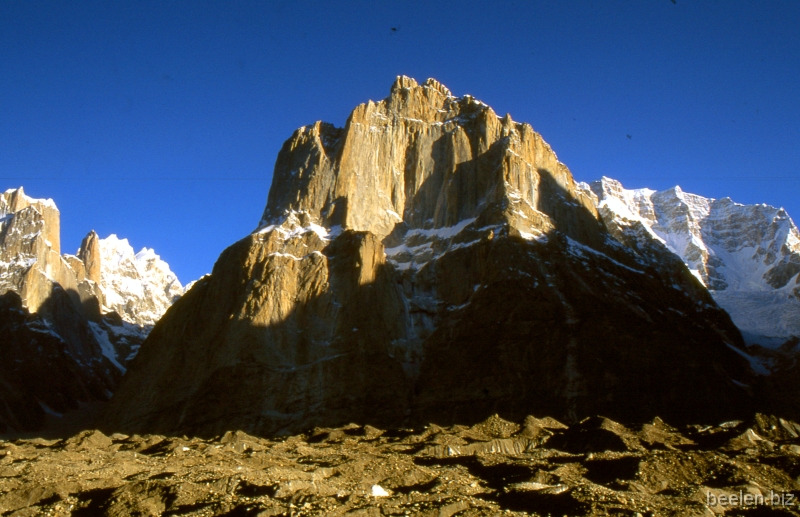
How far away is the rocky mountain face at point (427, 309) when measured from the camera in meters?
83.4

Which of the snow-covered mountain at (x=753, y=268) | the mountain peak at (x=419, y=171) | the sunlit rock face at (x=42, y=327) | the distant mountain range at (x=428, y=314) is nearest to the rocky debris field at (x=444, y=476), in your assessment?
the distant mountain range at (x=428, y=314)

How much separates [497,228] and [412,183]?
21.6m

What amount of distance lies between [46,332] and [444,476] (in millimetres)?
129559

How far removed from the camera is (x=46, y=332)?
153 metres

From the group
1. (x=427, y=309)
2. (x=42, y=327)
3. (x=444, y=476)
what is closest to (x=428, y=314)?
(x=427, y=309)

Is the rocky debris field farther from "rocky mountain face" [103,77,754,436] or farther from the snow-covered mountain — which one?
the snow-covered mountain

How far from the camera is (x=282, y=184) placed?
4749 inches

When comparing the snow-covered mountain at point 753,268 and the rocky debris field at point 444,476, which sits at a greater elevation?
the snow-covered mountain at point 753,268

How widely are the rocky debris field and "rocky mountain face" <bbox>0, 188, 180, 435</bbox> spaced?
7613 centimetres

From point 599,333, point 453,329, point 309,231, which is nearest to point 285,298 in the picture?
point 309,231

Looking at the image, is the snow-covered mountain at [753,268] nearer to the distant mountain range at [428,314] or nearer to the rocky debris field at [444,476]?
the distant mountain range at [428,314]

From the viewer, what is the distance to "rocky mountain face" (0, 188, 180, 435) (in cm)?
13475

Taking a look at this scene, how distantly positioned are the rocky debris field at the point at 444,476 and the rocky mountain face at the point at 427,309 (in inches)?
755

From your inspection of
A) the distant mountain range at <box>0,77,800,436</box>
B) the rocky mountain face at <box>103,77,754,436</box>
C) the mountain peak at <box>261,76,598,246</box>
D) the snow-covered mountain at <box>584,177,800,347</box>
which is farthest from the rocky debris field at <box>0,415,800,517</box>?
the snow-covered mountain at <box>584,177,800,347</box>
